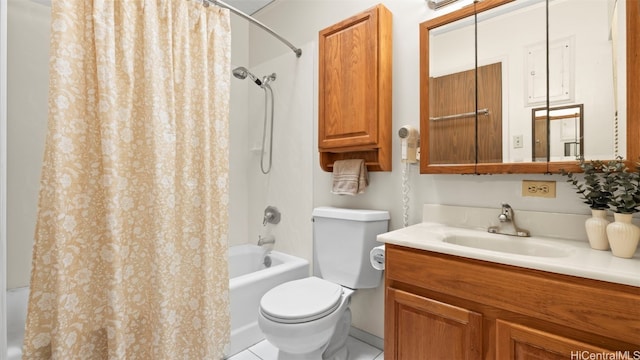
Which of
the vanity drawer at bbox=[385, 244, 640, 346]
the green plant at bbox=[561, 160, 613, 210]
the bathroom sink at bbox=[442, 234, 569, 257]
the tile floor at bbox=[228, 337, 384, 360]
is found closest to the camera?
the vanity drawer at bbox=[385, 244, 640, 346]

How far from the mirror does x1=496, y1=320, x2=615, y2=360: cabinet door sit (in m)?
0.64

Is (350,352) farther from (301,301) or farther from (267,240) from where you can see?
(267,240)

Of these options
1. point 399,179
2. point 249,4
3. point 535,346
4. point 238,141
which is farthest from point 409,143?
point 249,4

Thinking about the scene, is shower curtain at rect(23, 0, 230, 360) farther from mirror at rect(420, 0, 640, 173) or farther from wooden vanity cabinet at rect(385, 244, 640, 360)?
mirror at rect(420, 0, 640, 173)

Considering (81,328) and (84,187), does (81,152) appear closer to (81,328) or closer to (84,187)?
(84,187)

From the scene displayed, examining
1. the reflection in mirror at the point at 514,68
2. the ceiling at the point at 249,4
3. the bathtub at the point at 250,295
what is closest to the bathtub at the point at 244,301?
the bathtub at the point at 250,295

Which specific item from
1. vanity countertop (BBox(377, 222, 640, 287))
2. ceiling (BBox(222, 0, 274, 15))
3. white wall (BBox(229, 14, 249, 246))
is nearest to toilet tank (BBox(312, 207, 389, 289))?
vanity countertop (BBox(377, 222, 640, 287))

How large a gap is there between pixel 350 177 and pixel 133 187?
43.6 inches

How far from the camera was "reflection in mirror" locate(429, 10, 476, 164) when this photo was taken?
53.4 inches

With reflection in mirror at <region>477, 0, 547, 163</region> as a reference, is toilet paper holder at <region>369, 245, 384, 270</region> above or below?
below

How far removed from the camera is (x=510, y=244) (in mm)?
1174

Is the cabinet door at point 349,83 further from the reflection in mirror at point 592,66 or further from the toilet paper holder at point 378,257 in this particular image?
the reflection in mirror at point 592,66

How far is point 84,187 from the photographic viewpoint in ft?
3.53

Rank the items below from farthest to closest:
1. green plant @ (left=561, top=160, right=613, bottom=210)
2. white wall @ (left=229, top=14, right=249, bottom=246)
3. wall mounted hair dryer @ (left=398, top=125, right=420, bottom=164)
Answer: white wall @ (left=229, top=14, right=249, bottom=246), wall mounted hair dryer @ (left=398, top=125, right=420, bottom=164), green plant @ (left=561, top=160, right=613, bottom=210)
